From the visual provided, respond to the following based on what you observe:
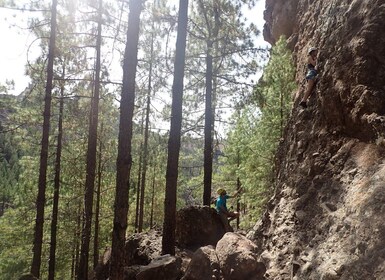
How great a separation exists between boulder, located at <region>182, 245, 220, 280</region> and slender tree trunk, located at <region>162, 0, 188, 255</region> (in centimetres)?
248

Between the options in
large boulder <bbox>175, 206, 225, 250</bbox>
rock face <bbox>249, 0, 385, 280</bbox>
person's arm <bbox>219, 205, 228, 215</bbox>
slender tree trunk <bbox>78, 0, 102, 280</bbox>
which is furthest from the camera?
slender tree trunk <bbox>78, 0, 102, 280</bbox>

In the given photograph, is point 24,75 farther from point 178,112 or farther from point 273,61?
point 273,61

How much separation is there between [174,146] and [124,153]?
143 inches

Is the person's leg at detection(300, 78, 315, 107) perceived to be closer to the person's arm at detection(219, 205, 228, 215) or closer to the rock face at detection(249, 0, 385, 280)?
the rock face at detection(249, 0, 385, 280)

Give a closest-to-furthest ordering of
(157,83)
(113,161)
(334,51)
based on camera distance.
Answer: (334,51) < (157,83) < (113,161)

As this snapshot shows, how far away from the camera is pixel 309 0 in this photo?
1471 centimetres

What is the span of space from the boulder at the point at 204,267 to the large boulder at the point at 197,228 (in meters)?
3.31

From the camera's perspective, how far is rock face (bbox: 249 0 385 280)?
520 cm

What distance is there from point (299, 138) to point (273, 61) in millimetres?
5448

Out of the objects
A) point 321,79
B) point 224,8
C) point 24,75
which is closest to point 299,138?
point 321,79

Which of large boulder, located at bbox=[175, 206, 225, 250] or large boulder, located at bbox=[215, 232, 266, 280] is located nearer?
large boulder, located at bbox=[215, 232, 266, 280]

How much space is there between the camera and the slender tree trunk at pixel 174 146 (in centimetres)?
955

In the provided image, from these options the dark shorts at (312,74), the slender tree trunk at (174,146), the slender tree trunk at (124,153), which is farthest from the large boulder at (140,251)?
the dark shorts at (312,74)

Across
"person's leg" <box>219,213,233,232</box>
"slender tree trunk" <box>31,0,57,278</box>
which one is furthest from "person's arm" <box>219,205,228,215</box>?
"slender tree trunk" <box>31,0,57,278</box>
